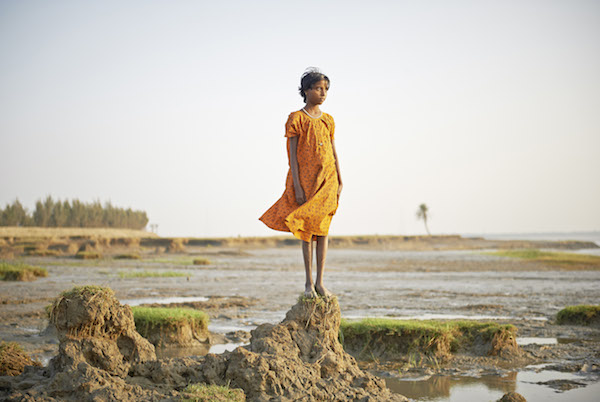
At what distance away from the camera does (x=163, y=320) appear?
10.5 m

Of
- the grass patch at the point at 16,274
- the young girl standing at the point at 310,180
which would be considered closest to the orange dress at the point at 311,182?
the young girl standing at the point at 310,180

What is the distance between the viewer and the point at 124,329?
18.2ft

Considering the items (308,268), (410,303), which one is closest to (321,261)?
(308,268)

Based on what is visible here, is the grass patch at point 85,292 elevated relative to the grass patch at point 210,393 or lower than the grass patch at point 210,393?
elevated

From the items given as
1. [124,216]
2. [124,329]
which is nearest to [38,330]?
[124,329]

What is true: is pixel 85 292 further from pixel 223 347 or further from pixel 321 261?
pixel 223 347

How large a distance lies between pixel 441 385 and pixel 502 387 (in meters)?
0.79

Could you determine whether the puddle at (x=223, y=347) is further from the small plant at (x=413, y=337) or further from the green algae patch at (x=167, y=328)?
the small plant at (x=413, y=337)

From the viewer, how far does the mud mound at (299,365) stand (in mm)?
4793

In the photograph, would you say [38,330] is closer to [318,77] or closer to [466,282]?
[318,77]

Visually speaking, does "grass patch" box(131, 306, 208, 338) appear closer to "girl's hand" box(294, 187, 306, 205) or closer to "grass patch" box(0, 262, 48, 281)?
"girl's hand" box(294, 187, 306, 205)

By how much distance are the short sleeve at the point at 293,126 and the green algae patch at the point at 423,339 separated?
480cm

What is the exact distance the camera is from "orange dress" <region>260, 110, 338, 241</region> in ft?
19.0

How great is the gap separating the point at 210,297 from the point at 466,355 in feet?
33.0
